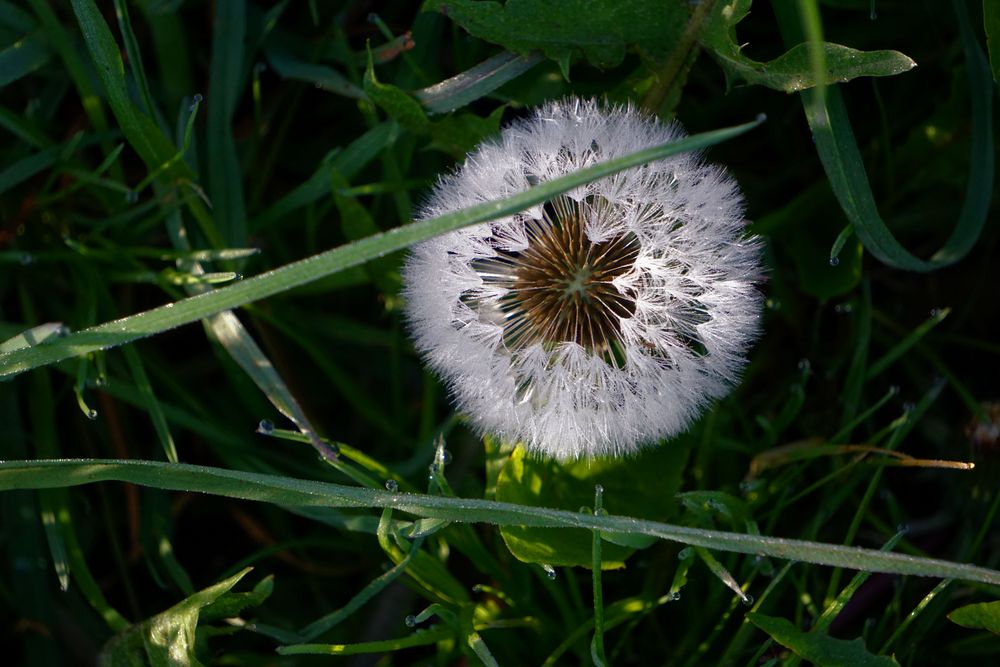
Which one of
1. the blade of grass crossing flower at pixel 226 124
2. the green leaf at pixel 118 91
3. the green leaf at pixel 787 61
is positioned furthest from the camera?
the blade of grass crossing flower at pixel 226 124

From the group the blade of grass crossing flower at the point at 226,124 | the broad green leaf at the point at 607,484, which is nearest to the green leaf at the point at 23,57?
the blade of grass crossing flower at the point at 226,124

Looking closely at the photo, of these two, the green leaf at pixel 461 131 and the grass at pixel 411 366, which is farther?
the green leaf at pixel 461 131

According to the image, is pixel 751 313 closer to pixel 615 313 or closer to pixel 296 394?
pixel 615 313

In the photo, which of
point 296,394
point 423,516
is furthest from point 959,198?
point 296,394

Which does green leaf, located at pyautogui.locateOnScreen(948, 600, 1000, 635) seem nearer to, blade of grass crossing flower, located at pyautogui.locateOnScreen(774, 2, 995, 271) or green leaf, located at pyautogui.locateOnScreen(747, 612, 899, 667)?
green leaf, located at pyautogui.locateOnScreen(747, 612, 899, 667)

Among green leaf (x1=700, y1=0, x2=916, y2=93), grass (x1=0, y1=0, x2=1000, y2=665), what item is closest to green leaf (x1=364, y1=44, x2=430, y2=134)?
grass (x1=0, y1=0, x2=1000, y2=665)

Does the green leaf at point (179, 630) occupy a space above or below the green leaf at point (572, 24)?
below

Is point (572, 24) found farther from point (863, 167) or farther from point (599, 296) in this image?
point (863, 167)

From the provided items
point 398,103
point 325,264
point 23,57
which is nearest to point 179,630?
point 325,264

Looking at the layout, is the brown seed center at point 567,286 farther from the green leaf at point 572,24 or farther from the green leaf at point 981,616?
the green leaf at point 981,616
